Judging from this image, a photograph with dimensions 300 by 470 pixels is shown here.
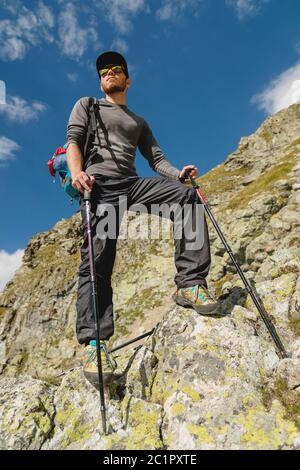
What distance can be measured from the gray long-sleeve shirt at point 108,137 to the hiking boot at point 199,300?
3.07m

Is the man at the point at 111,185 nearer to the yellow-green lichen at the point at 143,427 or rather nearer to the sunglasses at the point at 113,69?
the sunglasses at the point at 113,69

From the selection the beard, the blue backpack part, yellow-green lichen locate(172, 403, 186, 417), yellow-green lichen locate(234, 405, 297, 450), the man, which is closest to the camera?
yellow-green lichen locate(234, 405, 297, 450)

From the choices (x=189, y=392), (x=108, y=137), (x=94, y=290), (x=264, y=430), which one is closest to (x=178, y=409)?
(x=189, y=392)

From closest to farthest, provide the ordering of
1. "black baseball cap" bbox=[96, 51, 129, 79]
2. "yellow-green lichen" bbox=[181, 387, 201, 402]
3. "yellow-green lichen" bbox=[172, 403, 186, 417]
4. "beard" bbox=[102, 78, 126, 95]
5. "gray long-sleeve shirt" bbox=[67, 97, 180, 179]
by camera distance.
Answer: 1. "yellow-green lichen" bbox=[172, 403, 186, 417]
2. "yellow-green lichen" bbox=[181, 387, 201, 402]
3. "gray long-sleeve shirt" bbox=[67, 97, 180, 179]
4. "black baseball cap" bbox=[96, 51, 129, 79]
5. "beard" bbox=[102, 78, 126, 95]

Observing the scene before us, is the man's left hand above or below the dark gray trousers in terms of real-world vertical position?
above

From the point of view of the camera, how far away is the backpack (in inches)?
287

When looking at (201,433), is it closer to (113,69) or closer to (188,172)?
(188,172)

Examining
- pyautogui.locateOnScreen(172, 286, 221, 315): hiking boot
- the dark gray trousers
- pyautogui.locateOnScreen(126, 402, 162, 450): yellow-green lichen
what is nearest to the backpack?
the dark gray trousers

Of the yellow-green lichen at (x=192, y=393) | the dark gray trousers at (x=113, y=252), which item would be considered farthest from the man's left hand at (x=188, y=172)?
the yellow-green lichen at (x=192, y=393)

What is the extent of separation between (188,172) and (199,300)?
321 cm

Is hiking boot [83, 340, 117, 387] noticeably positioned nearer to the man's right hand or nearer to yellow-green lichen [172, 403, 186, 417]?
yellow-green lichen [172, 403, 186, 417]

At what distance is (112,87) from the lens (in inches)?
304

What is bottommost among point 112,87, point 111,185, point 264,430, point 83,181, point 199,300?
point 264,430

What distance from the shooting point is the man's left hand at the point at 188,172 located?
25.1ft
